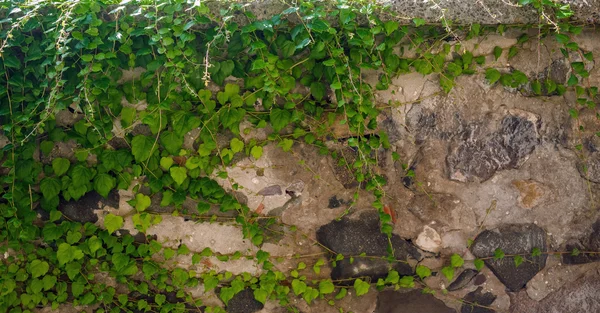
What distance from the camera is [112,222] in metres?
2.53

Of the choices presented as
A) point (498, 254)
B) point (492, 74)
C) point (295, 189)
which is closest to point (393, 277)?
point (498, 254)

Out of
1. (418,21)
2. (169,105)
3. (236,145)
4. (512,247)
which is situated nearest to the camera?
(418,21)

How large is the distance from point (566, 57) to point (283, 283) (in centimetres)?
148

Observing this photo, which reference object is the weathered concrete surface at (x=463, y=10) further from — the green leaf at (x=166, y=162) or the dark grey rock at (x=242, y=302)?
the dark grey rock at (x=242, y=302)

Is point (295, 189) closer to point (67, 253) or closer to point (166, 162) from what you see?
point (166, 162)

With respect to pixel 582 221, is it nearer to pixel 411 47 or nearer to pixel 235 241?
pixel 411 47

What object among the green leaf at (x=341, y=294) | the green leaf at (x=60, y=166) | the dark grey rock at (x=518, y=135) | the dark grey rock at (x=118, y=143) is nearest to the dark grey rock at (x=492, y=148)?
the dark grey rock at (x=518, y=135)

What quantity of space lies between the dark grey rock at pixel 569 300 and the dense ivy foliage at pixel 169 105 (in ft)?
0.93

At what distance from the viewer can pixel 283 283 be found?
2.69 meters

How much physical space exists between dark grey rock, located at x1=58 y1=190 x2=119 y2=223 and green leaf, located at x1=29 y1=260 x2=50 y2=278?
212 millimetres

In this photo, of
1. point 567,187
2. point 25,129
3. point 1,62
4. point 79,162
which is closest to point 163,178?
point 79,162

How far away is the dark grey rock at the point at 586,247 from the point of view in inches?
108

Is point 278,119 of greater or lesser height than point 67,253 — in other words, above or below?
above

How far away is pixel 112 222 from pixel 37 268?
1.16 ft
